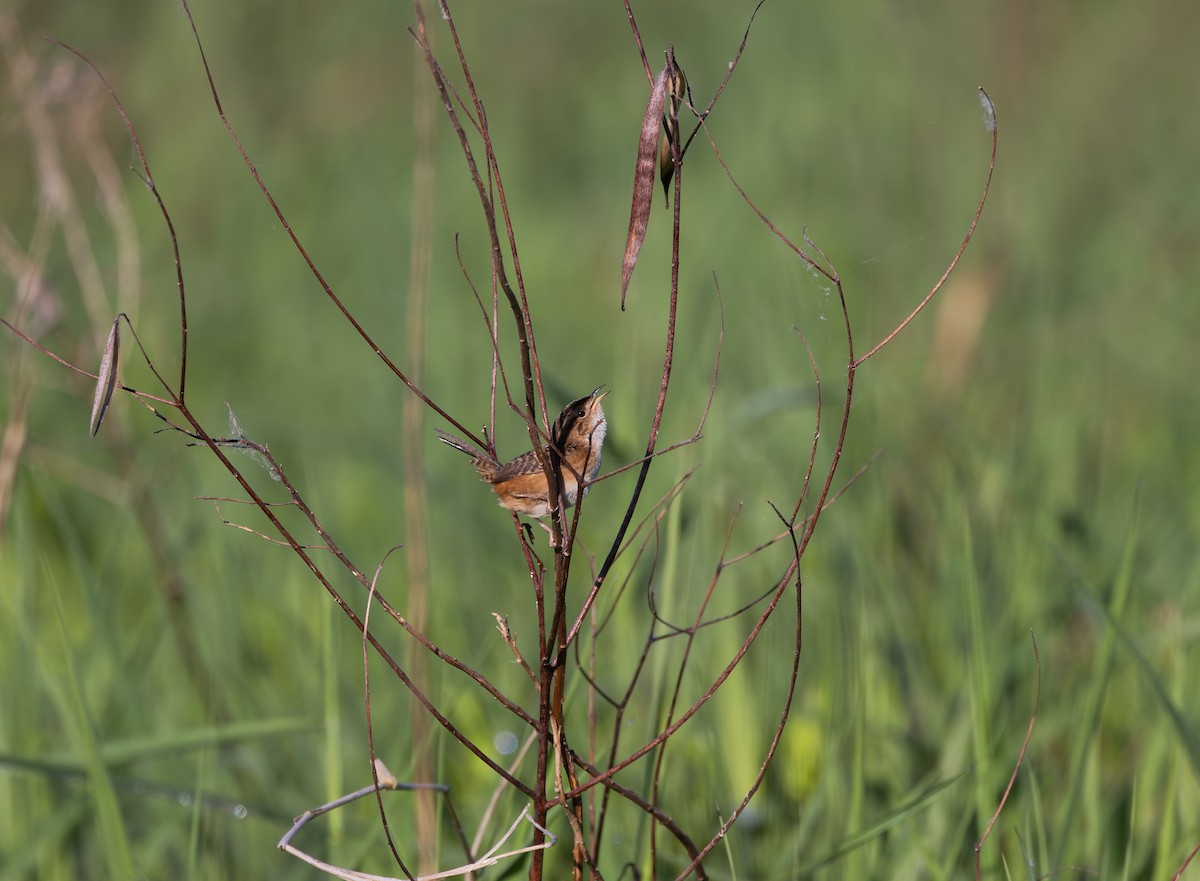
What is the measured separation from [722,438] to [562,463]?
50.4 inches

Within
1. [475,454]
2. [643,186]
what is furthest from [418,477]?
[643,186]

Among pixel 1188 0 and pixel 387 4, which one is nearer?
pixel 1188 0

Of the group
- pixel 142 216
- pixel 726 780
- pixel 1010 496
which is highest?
pixel 142 216

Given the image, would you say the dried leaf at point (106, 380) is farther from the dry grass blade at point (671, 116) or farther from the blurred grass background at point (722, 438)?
the blurred grass background at point (722, 438)

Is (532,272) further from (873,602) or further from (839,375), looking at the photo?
(873,602)

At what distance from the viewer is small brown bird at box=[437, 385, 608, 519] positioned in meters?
0.96

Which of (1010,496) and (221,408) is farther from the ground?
(1010,496)

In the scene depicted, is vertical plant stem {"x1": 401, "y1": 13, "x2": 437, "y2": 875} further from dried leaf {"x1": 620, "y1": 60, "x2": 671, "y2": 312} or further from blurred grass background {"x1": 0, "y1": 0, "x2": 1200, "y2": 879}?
dried leaf {"x1": 620, "y1": 60, "x2": 671, "y2": 312}

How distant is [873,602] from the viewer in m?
2.10

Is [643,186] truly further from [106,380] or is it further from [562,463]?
[106,380]

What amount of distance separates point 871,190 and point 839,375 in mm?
1553

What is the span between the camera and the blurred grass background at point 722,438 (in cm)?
168

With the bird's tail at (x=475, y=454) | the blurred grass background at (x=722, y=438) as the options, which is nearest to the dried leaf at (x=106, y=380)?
the bird's tail at (x=475, y=454)

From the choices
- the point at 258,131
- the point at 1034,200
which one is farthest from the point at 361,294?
the point at 1034,200
